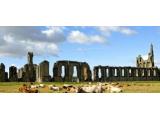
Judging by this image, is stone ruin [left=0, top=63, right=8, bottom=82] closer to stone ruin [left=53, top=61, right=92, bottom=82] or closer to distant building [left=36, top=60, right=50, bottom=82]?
distant building [left=36, top=60, right=50, bottom=82]

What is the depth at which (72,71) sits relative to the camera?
78.9 feet

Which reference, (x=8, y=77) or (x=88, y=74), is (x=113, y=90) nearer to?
(x=88, y=74)

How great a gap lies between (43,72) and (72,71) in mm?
1732

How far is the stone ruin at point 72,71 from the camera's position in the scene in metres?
21.7

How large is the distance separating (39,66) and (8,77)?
1.60 m

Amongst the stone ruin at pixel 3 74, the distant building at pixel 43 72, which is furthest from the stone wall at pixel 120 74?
the stone ruin at pixel 3 74

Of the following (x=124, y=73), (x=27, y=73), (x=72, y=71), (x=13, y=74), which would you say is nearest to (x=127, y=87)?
(x=124, y=73)

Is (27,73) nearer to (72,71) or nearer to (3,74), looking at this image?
(3,74)

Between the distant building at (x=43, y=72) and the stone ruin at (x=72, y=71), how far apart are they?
400 mm

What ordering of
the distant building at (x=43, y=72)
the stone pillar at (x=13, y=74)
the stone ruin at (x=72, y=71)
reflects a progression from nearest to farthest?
the stone pillar at (x=13, y=74) < the stone ruin at (x=72, y=71) < the distant building at (x=43, y=72)

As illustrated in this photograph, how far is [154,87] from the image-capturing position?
2066cm

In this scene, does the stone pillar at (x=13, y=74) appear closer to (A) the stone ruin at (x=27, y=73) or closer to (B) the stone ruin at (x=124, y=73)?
(A) the stone ruin at (x=27, y=73)
